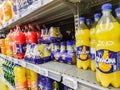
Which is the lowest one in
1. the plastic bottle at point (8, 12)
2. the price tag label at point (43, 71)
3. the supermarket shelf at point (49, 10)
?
the price tag label at point (43, 71)

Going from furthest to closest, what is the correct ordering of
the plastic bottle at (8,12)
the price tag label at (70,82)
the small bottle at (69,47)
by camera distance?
the plastic bottle at (8,12)
the small bottle at (69,47)
the price tag label at (70,82)

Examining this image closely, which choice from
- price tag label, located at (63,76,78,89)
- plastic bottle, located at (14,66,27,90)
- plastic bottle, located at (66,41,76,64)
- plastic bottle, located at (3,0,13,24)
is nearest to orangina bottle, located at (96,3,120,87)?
price tag label, located at (63,76,78,89)

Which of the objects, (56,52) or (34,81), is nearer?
(56,52)

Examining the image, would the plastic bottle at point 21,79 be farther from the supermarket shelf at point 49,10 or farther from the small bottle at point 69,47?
the small bottle at point 69,47

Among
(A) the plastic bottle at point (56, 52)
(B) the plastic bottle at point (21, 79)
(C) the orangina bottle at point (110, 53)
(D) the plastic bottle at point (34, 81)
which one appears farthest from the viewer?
(B) the plastic bottle at point (21, 79)

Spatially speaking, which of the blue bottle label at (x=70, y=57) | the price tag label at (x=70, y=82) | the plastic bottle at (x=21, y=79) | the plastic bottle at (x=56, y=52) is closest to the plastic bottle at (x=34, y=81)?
the plastic bottle at (x=21, y=79)

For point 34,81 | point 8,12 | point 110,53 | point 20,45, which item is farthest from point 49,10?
point 8,12

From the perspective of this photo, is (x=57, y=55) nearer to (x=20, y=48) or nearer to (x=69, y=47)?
(x=69, y=47)

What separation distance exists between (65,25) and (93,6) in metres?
0.51

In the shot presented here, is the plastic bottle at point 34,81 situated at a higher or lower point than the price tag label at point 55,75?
lower

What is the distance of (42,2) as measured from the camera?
902 mm

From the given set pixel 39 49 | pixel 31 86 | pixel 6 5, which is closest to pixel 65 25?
pixel 39 49

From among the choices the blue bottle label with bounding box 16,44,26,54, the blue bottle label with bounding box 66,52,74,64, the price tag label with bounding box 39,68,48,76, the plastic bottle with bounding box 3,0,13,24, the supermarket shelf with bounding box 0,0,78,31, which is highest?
the plastic bottle with bounding box 3,0,13,24

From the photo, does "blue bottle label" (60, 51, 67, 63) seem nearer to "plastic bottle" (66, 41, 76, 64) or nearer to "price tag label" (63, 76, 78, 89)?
"plastic bottle" (66, 41, 76, 64)
